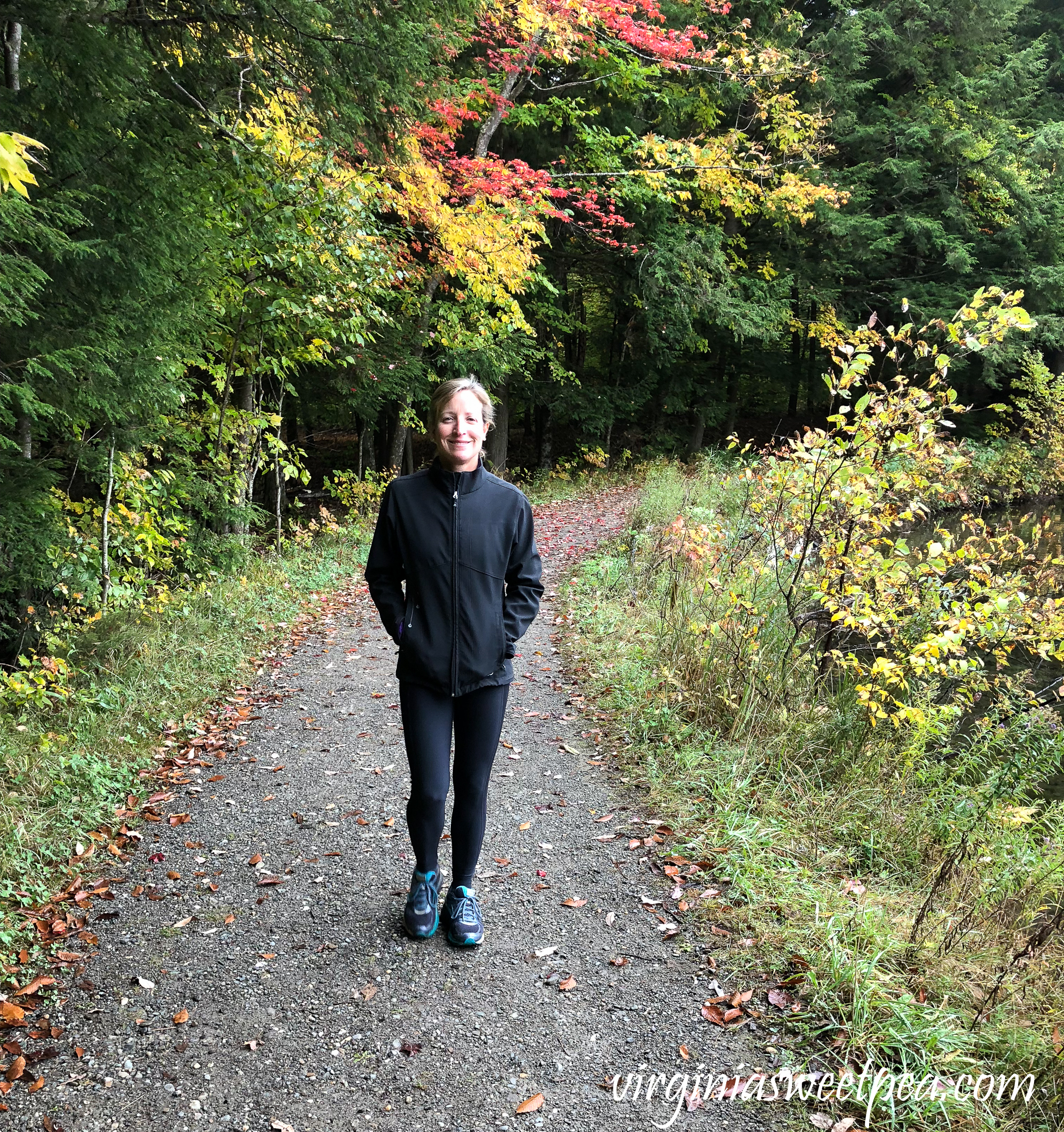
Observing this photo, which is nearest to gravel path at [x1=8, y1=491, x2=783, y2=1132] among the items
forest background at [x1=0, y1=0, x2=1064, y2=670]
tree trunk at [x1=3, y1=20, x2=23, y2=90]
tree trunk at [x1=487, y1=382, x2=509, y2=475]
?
forest background at [x1=0, y1=0, x2=1064, y2=670]

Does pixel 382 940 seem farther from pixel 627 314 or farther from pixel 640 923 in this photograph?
pixel 627 314

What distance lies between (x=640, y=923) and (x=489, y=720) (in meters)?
1.30

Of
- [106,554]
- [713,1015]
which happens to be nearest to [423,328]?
[106,554]

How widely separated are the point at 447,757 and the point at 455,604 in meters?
0.63

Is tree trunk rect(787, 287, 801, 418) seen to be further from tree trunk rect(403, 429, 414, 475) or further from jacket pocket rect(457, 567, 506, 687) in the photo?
jacket pocket rect(457, 567, 506, 687)

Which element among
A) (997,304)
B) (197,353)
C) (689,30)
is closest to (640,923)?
(997,304)

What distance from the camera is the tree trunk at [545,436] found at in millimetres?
20625

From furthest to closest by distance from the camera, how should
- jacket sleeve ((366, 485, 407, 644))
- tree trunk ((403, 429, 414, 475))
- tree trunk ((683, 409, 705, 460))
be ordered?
1. tree trunk ((683, 409, 705, 460))
2. tree trunk ((403, 429, 414, 475))
3. jacket sleeve ((366, 485, 407, 644))

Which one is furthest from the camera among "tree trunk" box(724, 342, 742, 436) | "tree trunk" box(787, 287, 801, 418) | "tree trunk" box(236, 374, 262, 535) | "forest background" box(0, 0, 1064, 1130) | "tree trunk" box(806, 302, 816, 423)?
"tree trunk" box(806, 302, 816, 423)

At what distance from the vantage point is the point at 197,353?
775 cm

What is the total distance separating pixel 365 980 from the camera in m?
3.12

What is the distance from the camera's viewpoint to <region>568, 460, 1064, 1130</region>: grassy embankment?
9.26 feet

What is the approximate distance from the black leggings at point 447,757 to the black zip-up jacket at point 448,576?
0.08m

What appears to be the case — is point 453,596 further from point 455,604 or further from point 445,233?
point 445,233
